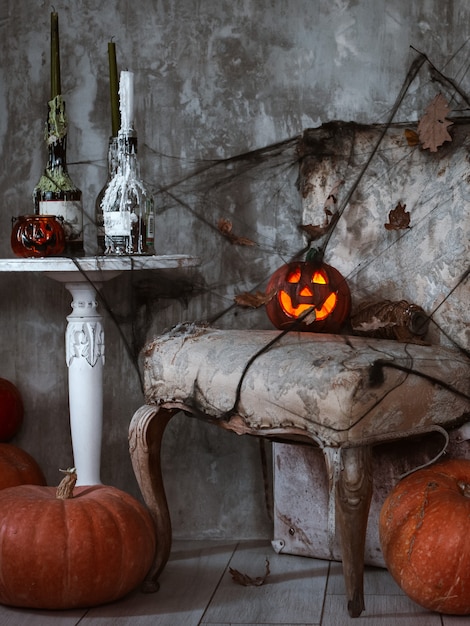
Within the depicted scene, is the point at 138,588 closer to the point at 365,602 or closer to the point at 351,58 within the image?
the point at 365,602

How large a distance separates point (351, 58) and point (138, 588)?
163 cm

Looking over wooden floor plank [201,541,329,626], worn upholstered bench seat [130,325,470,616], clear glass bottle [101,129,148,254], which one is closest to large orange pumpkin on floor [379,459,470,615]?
worn upholstered bench seat [130,325,470,616]

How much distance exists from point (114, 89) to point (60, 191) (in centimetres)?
33

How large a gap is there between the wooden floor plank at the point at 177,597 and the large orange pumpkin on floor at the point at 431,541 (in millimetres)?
483

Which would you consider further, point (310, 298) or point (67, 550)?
point (310, 298)

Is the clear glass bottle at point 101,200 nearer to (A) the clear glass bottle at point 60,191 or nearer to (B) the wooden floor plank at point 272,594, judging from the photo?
(A) the clear glass bottle at point 60,191

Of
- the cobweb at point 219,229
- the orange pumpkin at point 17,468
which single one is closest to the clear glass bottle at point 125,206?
the cobweb at point 219,229

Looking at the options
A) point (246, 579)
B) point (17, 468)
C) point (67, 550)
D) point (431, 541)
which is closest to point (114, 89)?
point (17, 468)

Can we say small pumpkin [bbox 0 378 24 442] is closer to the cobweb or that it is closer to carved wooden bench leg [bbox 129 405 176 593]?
the cobweb

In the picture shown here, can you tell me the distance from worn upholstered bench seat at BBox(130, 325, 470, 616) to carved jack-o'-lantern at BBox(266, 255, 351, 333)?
96mm

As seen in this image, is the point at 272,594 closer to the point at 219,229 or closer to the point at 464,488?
the point at 464,488

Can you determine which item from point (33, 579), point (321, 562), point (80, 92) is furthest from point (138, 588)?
point (80, 92)

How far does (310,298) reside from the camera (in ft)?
8.13

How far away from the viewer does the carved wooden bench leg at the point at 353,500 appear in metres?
2.09
